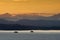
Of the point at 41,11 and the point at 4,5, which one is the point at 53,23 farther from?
the point at 4,5

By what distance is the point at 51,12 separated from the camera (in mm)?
3189

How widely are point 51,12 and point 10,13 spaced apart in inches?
26.7

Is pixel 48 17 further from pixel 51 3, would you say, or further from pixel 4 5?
pixel 4 5

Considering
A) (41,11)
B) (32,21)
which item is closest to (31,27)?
(32,21)

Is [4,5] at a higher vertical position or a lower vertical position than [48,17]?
higher

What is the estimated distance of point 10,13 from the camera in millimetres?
3178

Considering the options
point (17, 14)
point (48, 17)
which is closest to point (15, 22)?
point (17, 14)

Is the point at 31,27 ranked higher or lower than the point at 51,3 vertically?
lower

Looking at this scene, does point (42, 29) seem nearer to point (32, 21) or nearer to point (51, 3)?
point (32, 21)

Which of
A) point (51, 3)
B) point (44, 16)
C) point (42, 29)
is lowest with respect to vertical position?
point (42, 29)

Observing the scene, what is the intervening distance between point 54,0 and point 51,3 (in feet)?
0.23

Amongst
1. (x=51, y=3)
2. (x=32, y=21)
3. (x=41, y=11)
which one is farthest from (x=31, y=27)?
(x=51, y=3)

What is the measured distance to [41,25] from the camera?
3168 millimetres

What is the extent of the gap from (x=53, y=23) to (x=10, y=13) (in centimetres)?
73
